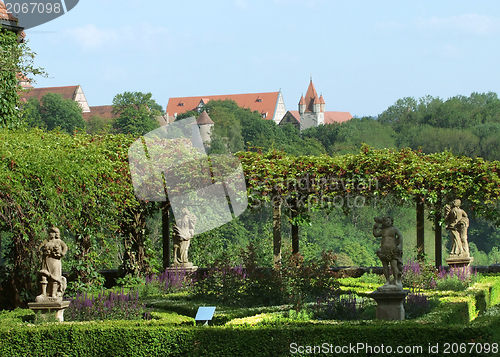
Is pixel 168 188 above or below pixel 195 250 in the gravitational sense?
above

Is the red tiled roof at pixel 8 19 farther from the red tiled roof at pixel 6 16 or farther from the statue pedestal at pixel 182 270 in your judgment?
the statue pedestal at pixel 182 270

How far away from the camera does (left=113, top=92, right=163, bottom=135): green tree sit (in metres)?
54.1

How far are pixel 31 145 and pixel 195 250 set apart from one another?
329 inches

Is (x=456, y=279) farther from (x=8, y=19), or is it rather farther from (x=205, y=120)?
(x=205, y=120)

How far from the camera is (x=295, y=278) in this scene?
29.2 feet

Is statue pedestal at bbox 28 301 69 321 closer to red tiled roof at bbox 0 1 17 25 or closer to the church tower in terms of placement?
red tiled roof at bbox 0 1 17 25

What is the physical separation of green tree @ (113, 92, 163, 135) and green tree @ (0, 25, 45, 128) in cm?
4095

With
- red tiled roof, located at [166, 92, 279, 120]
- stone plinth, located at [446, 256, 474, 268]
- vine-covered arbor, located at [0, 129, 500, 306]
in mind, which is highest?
red tiled roof, located at [166, 92, 279, 120]

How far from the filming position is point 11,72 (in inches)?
452

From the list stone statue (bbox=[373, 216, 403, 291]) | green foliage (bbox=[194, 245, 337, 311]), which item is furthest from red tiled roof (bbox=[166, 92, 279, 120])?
stone statue (bbox=[373, 216, 403, 291])

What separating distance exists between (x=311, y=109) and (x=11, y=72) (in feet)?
299

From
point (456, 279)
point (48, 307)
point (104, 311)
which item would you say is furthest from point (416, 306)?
point (48, 307)

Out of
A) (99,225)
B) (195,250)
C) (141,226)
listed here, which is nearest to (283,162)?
(141,226)

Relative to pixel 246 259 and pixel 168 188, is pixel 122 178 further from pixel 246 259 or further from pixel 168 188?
pixel 246 259
